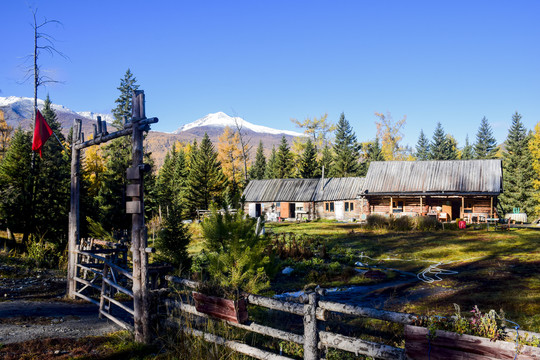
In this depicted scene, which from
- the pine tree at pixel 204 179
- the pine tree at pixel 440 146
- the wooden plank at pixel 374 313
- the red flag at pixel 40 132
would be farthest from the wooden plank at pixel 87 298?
the pine tree at pixel 440 146

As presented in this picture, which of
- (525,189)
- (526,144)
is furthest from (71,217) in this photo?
(526,144)

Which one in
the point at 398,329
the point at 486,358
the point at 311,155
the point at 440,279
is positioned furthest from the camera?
the point at 311,155

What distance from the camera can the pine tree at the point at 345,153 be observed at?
5284 cm

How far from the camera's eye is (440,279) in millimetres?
11734

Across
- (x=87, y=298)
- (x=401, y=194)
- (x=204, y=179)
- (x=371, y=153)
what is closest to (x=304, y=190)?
(x=204, y=179)

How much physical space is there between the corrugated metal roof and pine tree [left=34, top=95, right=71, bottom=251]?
74.9 ft

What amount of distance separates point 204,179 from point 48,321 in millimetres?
35407

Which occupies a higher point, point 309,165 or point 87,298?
point 309,165

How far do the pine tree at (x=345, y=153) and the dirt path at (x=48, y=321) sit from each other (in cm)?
4626

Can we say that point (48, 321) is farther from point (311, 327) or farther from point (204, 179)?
point (204, 179)

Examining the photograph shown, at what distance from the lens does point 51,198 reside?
2019 cm

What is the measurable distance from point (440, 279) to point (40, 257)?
45.5 feet

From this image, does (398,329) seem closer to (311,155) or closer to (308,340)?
(308,340)

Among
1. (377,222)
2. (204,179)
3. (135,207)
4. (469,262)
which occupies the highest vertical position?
(204,179)
